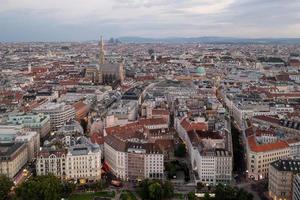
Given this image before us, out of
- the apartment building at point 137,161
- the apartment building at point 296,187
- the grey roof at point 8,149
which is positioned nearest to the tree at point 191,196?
the apartment building at point 137,161

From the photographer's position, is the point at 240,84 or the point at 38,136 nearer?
the point at 38,136

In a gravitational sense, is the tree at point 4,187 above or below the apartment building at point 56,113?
below

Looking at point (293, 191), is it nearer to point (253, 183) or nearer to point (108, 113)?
point (253, 183)

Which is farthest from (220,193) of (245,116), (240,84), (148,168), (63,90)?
(240,84)

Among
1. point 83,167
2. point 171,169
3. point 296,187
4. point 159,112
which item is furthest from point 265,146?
point 159,112

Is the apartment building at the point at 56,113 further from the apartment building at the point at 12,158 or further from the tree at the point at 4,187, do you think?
the tree at the point at 4,187
